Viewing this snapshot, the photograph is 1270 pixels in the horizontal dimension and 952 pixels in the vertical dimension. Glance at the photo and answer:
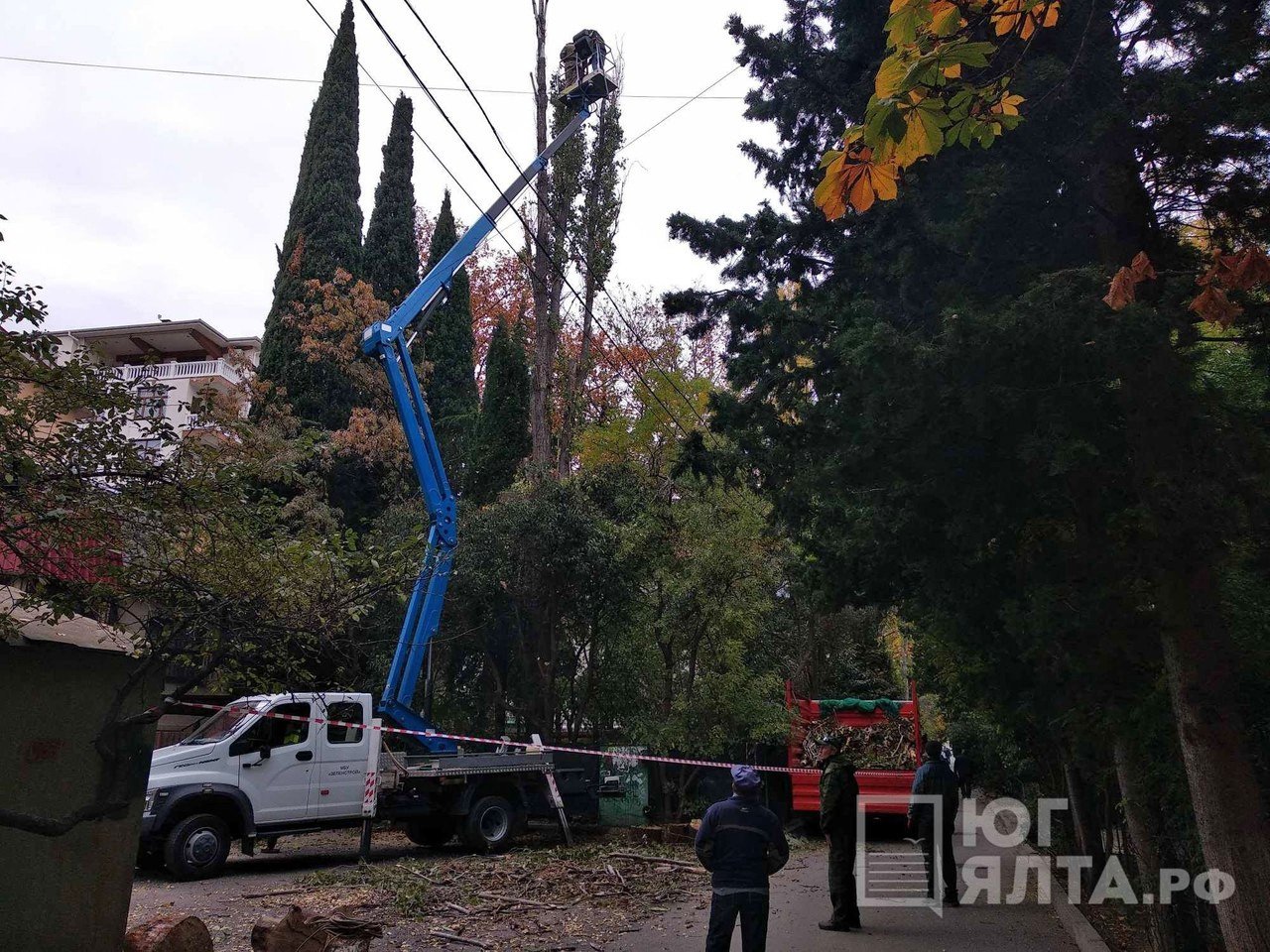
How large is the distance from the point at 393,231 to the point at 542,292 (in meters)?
6.12

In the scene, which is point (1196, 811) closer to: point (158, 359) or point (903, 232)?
point (903, 232)

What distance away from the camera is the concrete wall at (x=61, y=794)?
257 inches

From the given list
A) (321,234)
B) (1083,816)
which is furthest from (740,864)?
(321,234)

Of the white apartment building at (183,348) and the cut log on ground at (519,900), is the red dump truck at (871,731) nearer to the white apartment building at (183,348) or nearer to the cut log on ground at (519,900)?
the cut log on ground at (519,900)

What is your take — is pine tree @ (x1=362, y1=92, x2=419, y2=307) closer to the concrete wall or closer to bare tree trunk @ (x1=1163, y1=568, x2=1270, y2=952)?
the concrete wall

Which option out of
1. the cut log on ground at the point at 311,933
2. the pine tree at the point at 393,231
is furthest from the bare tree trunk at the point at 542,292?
the cut log on ground at the point at 311,933

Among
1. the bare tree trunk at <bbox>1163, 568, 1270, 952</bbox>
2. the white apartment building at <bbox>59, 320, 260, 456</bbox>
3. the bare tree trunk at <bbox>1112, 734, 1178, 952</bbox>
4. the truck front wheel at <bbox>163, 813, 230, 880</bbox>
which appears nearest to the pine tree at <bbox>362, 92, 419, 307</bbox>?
the white apartment building at <bbox>59, 320, 260, 456</bbox>

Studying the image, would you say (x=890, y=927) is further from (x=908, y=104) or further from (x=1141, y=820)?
(x=908, y=104)

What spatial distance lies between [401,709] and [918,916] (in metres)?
7.77

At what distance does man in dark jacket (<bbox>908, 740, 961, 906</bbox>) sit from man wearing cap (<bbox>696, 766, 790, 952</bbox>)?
397 cm

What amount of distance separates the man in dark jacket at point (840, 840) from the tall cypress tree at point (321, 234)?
59.1 feet

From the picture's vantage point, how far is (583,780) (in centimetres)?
1580

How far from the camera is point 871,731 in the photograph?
700 inches

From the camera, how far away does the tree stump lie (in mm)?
6691
